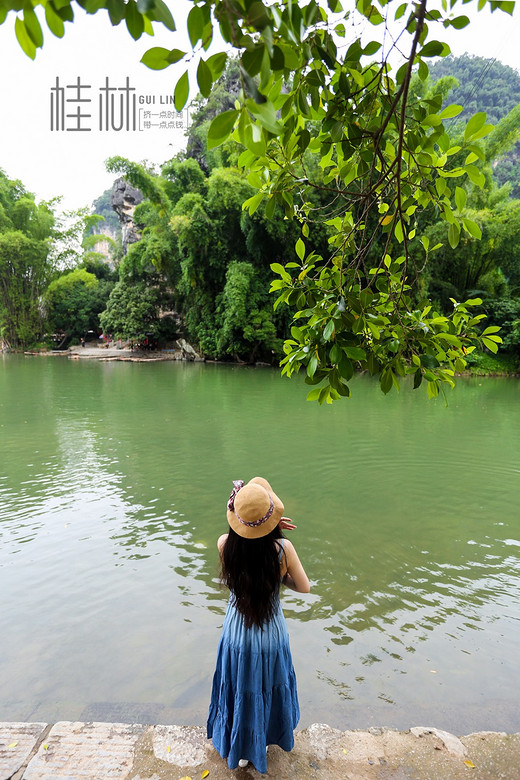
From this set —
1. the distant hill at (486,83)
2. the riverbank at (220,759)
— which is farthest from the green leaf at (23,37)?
the distant hill at (486,83)

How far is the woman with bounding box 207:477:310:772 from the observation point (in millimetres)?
1523

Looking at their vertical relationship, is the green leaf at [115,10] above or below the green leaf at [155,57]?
above

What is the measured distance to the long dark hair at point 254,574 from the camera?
1521 millimetres

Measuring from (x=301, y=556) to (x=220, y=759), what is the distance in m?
2.03

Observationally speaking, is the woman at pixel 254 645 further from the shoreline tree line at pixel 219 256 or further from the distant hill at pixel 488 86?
the distant hill at pixel 488 86

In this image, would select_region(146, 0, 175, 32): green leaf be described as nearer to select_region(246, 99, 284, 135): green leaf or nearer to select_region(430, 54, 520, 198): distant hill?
select_region(246, 99, 284, 135): green leaf

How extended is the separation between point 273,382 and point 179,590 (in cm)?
1095

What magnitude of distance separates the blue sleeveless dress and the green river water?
588 millimetres

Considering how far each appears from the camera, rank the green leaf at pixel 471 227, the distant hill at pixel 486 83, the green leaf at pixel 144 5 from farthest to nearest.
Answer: the distant hill at pixel 486 83 < the green leaf at pixel 471 227 < the green leaf at pixel 144 5

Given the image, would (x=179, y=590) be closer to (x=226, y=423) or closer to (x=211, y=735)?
(x=211, y=735)

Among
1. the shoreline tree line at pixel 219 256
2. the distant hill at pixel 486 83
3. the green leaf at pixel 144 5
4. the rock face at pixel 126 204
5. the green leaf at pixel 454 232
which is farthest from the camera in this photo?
the distant hill at pixel 486 83

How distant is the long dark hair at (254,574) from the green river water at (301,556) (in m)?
0.93

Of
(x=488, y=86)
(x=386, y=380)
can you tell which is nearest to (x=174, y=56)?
(x=386, y=380)

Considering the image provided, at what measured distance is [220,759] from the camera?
5.32ft
